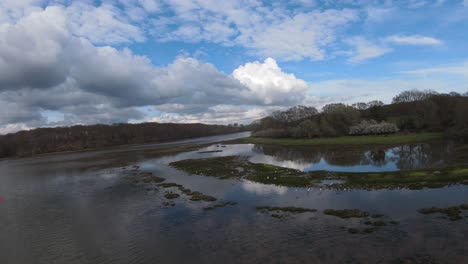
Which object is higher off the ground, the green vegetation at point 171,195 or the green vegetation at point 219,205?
the green vegetation at point 219,205

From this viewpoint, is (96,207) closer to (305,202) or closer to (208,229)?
(208,229)

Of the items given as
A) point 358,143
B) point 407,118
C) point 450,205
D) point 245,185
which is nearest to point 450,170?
point 450,205

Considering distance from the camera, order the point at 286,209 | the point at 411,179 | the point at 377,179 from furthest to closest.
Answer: the point at 377,179 → the point at 411,179 → the point at 286,209

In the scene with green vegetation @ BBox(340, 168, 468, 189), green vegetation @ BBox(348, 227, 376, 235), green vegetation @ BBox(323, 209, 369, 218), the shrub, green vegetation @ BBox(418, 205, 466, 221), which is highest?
the shrub

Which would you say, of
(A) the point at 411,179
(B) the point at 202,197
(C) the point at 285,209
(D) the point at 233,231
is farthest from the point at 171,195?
(A) the point at 411,179

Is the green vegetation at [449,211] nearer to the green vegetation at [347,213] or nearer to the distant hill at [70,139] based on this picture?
the green vegetation at [347,213]

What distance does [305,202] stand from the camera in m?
17.1

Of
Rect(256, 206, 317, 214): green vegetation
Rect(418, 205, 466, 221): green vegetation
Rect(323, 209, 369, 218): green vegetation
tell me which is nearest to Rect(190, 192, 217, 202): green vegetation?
Rect(256, 206, 317, 214): green vegetation

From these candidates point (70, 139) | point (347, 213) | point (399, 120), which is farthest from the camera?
point (70, 139)

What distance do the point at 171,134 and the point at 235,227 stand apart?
19046cm

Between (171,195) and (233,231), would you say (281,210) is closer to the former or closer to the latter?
(233,231)

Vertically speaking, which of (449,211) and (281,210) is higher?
(449,211)

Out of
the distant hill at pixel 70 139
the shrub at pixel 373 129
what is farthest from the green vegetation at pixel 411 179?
the distant hill at pixel 70 139

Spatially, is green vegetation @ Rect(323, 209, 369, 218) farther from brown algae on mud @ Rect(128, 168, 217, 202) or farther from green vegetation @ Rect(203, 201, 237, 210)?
brown algae on mud @ Rect(128, 168, 217, 202)
